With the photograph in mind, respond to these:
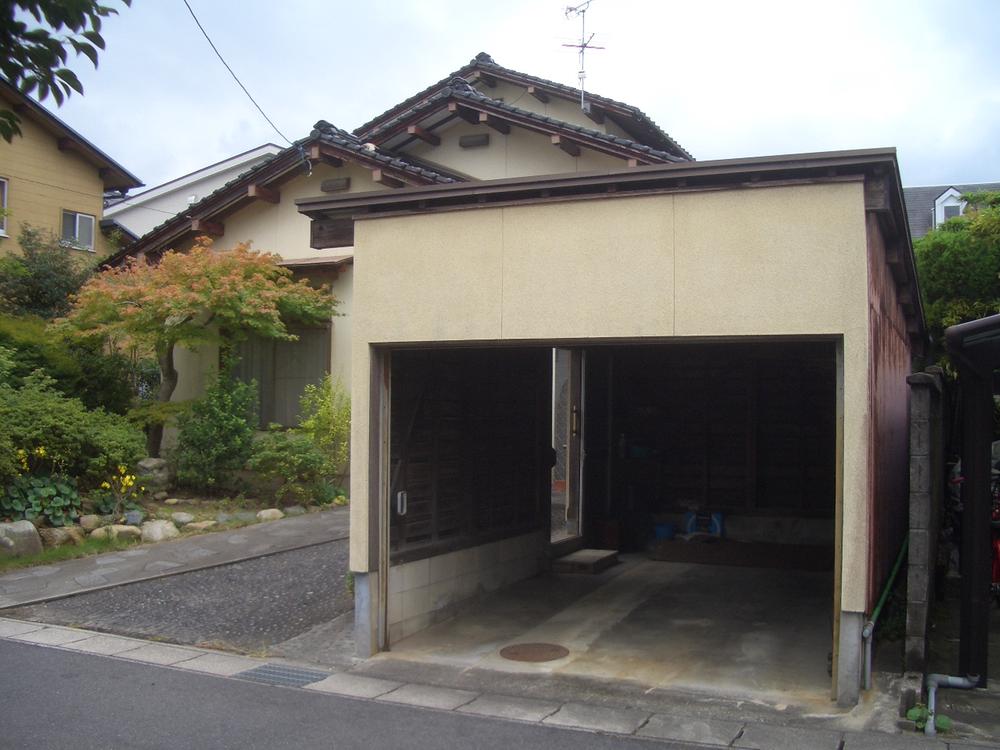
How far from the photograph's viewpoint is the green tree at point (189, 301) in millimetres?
13461

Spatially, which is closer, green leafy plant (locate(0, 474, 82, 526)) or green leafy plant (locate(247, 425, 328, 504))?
green leafy plant (locate(0, 474, 82, 526))

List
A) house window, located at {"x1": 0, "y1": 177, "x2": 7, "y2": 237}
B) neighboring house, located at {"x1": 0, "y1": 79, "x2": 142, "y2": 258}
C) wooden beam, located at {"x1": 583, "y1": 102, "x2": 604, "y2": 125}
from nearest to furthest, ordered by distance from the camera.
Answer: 1. wooden beam, located at {"x1": 583, "y1": 102, "x2": 604, "y2": 125}
2. house window, located at {"x1": 0, "y1": 177, "x2": 7, "y2": 237}
3. neighboring house, located at {"x1": 0, "y1": 79, "x2": 142, "y2": 258}

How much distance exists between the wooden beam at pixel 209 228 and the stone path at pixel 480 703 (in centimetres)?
955

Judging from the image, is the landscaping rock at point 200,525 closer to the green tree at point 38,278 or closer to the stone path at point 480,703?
the stone path at point 480,703

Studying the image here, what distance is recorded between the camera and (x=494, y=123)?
16.5m

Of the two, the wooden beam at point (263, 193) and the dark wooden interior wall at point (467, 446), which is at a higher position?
the wooden beam at point (263, 193)

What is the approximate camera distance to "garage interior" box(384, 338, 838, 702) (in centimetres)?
792

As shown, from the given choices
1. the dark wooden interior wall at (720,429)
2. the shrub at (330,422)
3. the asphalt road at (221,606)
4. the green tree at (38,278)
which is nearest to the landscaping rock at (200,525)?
the asphalt road at (221,606)

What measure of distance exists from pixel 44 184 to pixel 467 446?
1672cm

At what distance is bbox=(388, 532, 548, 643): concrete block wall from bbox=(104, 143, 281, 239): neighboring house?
20308 mm

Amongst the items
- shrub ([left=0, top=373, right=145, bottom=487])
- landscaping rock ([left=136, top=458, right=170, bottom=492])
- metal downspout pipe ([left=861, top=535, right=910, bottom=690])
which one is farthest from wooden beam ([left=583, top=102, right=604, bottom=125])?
metal downspout pipe ([left=861, top=535, right=910, bottom=690])

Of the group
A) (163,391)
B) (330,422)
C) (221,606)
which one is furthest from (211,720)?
(163,391)

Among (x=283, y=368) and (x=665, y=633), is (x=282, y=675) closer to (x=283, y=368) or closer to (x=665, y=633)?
(x=665, y=633)

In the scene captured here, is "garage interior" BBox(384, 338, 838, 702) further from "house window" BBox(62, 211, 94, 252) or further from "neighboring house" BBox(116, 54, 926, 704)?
"house window" BBox(62, 211, 94, 252)
